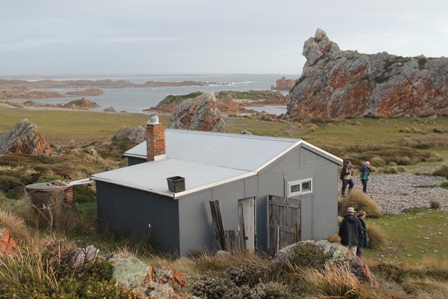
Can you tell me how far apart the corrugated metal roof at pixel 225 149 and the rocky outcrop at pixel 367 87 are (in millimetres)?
47453

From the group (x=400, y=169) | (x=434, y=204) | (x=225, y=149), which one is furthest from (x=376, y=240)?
(x=400, y=169)

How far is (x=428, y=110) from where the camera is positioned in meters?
58.8

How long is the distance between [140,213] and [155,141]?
3491mm

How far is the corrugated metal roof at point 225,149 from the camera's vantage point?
14172 millimetres

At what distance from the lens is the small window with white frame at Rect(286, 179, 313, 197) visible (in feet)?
47.4

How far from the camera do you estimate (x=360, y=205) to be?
755 inches

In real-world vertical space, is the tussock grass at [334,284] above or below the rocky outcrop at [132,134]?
above

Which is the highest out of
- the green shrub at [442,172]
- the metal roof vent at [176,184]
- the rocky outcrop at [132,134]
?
the metal roof vent at [176,184]

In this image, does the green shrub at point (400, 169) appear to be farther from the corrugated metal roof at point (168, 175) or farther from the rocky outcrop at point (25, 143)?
the rocky outcrop at point (25, 143)

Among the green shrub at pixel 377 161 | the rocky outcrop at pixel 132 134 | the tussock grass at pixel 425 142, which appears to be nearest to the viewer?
the green shrub at pixel 377 161

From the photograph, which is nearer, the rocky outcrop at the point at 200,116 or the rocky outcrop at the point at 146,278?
the rocky outcrop at the point at 146,278

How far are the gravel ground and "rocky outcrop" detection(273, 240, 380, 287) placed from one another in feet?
37.9

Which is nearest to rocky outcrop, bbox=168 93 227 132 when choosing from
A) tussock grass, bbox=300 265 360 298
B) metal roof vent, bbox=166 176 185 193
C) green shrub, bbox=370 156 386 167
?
green shrub, bbox=370 156 386 167

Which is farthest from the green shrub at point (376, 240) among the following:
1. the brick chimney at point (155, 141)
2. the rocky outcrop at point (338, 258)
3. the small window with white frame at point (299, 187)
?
the brick chimney at point (155, 141)
